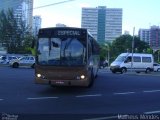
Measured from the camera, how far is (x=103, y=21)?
125 meters

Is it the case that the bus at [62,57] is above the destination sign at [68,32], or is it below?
below

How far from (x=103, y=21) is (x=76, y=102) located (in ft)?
358

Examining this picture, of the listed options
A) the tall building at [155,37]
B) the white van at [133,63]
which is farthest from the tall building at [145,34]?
the white van at [133,63]

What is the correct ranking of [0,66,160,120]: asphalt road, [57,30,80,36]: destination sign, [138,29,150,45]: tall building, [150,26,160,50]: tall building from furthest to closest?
[138,29,150,45]: tall building → [150,26,160,50]: tall building → [57,30,80,36]: destination sign → [0,66,160,120]: asphalt road

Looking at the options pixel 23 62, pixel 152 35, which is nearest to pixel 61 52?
pixel 23 62

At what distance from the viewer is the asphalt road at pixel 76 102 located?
12.8 meters

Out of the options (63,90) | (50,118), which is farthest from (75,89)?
(50,118)

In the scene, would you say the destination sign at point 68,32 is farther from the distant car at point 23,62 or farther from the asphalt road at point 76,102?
the distant car at point 23,62

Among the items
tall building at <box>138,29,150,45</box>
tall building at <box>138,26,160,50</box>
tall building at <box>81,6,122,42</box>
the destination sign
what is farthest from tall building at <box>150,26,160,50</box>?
the destination sign

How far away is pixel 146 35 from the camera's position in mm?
159250

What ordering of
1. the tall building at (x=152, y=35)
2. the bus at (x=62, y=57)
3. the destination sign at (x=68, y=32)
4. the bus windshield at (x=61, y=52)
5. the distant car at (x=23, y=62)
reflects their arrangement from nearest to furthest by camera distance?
the bus at (x=62, y=57) < the bus windshield at (x=61, y=52) < the destination sign at (x=68, y=32) < the distant car at (x=23, y=62) < the tall building at (x=152, y=35)

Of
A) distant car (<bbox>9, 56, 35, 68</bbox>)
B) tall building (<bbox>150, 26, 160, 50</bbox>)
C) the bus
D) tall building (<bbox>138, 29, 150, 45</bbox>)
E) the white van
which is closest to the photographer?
the bus

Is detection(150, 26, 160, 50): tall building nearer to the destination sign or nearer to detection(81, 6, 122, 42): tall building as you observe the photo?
detection(81, 6, 122, 42): tall building

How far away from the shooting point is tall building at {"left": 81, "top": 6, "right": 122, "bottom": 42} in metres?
106
